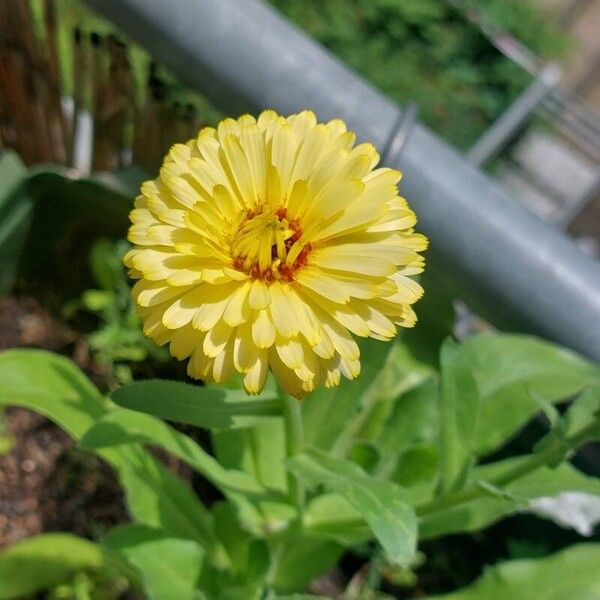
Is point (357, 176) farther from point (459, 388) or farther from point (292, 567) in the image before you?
point (292, 567)

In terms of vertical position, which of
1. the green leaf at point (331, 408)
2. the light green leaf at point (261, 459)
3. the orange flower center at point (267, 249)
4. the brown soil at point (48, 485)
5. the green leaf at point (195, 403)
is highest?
the orange flower center at point (267, 249)

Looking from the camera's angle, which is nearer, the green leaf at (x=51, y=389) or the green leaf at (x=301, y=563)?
the green leaf at (x=51, y=389)

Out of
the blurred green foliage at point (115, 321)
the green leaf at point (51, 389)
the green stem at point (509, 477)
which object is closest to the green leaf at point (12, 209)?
the blurred green foliage at point (115, 321)

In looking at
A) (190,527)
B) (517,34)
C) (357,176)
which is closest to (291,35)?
(357,176)

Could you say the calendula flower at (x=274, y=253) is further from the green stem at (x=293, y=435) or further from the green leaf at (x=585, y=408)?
the green leaf at (x=585, y=408)

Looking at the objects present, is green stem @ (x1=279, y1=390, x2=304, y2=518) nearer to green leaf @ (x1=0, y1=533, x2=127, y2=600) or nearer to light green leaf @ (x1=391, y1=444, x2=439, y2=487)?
light green leaf @ (x1=391, y1=444, x2=439, y2=487)

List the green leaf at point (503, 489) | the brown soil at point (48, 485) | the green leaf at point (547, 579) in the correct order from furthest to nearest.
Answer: the brown soil at point (48, 485) < the green leaf at point (547, 579) < the green leaf at point (503, 489)
